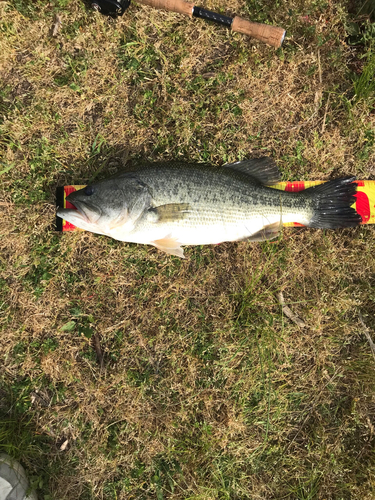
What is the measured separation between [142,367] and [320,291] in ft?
7.17

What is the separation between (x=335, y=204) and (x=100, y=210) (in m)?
2.45

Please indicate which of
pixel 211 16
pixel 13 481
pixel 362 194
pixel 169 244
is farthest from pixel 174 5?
pixel 13 481

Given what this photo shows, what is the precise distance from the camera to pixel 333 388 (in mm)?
3734

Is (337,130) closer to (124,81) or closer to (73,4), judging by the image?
(124,81)

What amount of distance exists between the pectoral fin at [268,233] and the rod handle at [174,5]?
2.38 m

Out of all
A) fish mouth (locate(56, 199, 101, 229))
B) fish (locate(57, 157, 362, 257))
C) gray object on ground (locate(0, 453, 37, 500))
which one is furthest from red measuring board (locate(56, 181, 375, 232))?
gray object on ground (locate(0, 453, 37, 500))

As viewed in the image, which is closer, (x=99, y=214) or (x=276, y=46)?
(x=99, y=214)

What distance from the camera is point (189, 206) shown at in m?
3.17

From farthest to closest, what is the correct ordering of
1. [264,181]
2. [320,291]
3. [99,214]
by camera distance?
[320,291]
[264,181]
[99,214]

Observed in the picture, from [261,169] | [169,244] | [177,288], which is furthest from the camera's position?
[177,288]

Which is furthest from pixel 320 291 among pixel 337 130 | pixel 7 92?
pixel 7 92

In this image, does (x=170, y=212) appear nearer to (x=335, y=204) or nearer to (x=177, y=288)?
(x=177, y=288)

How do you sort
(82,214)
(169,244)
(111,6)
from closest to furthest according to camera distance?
1. (82,214)
2. (169,244)
3. (111,6)

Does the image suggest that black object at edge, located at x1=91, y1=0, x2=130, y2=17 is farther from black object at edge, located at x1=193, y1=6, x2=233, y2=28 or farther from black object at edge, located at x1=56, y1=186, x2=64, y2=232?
black object at edge, located at x1=56, y1=186, x2=64, y2=232
